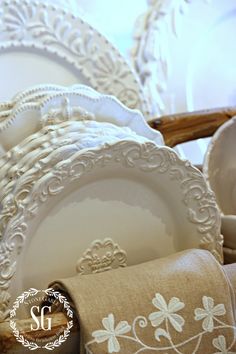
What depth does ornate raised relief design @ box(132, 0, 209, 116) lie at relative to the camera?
0.92 m

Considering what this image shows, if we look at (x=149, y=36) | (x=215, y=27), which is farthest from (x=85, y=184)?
(x=215, y=27)

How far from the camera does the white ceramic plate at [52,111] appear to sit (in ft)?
1.84

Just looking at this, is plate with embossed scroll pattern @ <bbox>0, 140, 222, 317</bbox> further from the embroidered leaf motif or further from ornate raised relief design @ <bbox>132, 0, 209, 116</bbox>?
ornate raised relief design @ <bbox>132, 0, 209, 116</bbox>

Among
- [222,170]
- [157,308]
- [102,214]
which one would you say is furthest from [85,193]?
[222,170]

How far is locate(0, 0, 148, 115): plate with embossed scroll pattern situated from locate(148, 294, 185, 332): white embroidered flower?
371mm

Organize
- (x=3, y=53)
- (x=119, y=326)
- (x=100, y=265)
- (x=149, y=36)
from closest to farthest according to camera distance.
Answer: (x=119, y=326) < (x=100, y=265) < (x=3, y=53) < (x=149, y=36)

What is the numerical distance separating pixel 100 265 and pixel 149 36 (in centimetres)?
47

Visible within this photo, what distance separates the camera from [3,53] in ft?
2.44

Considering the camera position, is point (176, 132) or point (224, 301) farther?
point (176, 132)

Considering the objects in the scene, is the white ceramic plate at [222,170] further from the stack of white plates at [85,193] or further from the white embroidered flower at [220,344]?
the white embroidered flower at [220,344]

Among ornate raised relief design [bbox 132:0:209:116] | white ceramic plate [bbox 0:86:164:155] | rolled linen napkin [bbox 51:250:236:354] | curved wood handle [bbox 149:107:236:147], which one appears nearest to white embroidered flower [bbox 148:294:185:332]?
rolled linen napkin [bbox 51:250:236:354]

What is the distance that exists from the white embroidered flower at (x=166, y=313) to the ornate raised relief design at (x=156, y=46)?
1.48 ft

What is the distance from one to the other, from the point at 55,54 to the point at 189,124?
0.70 ft

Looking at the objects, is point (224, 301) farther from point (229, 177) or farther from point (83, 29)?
point (83, 29)
